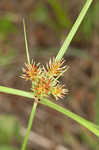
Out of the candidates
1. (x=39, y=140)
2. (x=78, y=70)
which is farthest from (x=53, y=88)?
(x=78, y=70)

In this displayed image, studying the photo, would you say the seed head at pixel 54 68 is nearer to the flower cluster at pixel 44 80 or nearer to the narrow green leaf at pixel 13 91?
the flower cluster at pixel 44 80

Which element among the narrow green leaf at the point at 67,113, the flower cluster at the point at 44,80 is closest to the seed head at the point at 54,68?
the flower cluster at the point at 44,80

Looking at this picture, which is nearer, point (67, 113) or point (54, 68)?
point (67, 113)

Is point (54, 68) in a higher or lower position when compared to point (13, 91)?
higher

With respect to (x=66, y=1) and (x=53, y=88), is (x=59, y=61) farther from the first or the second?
(x=66, y=1)

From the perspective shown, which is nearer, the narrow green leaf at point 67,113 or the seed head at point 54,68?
the narrow green leaf at point 67,113

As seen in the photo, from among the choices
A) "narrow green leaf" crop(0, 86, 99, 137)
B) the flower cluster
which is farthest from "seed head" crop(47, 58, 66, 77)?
"narrow green leaf" crop(0, 86, 99, 137)

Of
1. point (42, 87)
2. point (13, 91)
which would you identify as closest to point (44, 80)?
point (42, 87)

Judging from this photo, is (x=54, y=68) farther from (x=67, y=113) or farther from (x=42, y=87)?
(x=67, y=113)

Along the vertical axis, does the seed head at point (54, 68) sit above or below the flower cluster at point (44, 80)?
above

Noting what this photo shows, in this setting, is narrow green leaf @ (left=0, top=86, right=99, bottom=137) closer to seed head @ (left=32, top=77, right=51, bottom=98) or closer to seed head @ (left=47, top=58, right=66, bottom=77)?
seed head @ (left=32, top=77, right=51, bottom=98)

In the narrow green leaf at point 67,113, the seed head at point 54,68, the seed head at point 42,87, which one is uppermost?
the seed head at point 54,68
